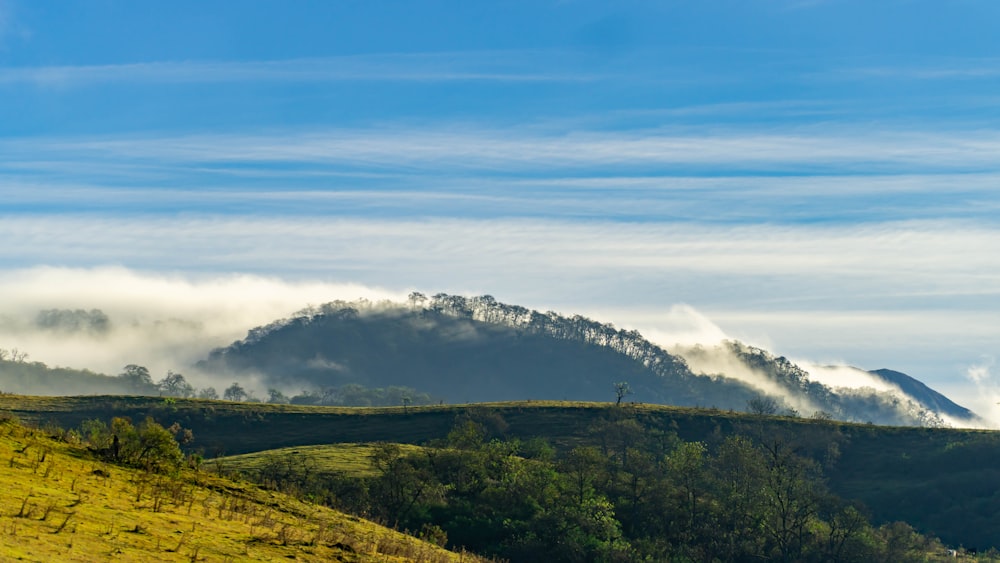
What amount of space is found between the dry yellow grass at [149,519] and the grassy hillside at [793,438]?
123893 millimetres

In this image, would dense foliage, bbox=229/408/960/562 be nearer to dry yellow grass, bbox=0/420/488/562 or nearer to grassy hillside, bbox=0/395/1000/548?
dry yellow grass, bbox=0/420/488/562

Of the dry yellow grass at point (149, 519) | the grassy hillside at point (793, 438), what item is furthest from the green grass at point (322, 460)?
the dry yellow grass at point (149, 519)

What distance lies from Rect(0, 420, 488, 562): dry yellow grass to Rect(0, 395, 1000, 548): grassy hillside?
406ft

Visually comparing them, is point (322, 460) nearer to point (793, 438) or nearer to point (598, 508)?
point (598, 508)

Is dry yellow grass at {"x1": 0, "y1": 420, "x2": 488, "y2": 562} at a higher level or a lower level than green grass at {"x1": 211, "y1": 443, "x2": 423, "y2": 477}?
higher

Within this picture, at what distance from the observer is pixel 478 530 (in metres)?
82.8

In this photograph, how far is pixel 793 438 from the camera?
586 feet

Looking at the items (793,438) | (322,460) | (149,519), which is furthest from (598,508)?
(793,438)

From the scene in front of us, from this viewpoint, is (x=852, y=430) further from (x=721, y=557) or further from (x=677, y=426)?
(x=721, y=557)

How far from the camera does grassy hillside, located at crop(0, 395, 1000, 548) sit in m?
160

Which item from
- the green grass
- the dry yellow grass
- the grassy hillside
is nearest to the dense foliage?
the green grass

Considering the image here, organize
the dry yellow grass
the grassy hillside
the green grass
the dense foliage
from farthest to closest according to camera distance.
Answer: the grassy hillside
the green grass
the dense foliage
the dry yellow grass

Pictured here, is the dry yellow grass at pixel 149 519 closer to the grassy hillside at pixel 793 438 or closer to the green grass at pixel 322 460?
the green grass at pixel 322 460

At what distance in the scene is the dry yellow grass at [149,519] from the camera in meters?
27.7
